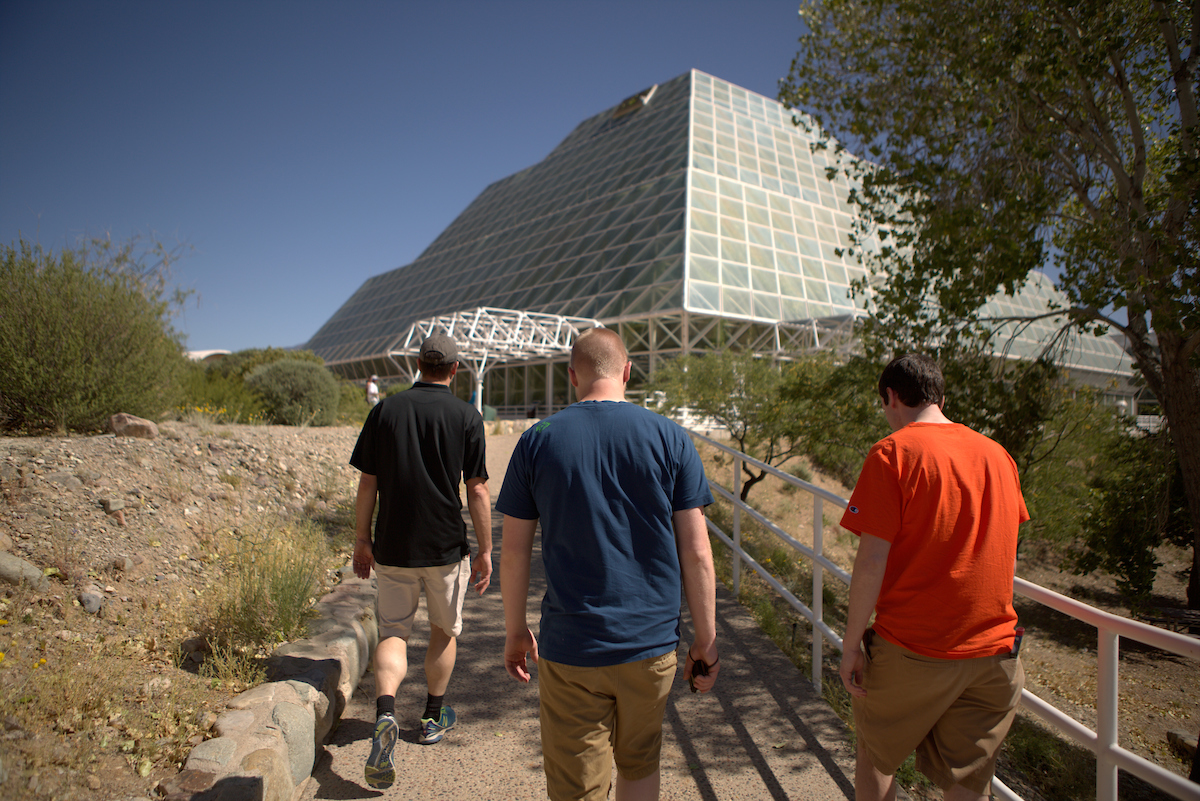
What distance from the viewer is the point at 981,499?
6.70 feet

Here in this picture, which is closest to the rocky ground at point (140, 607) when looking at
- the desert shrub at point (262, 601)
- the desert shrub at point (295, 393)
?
the desert shrub at point (262, 601)

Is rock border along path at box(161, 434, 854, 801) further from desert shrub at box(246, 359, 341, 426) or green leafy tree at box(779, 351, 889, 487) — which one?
desert shrub at box(246, 359, 341, 426)

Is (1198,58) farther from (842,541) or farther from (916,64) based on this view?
(842,541)

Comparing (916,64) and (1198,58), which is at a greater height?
(916,64)

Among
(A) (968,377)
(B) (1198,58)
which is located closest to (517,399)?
(A) (968,377)

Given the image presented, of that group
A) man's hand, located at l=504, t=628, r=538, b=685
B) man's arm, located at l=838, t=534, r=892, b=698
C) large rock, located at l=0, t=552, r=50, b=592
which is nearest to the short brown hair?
man's arm, located at l=838, t=534, r=892, b=698

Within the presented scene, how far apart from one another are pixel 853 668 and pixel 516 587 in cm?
126

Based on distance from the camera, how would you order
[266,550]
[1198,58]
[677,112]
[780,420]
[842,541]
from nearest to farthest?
[266,550]
[1198,58]
[780,420]
[842,541]
[677,112]

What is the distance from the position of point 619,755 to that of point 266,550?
315 centimetres

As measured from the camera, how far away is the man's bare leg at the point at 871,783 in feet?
7.29

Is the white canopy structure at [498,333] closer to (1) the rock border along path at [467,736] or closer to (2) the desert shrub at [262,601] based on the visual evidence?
(2) the desert shrub at [262,601]

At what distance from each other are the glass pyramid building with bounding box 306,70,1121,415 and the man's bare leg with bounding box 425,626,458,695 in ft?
46.1

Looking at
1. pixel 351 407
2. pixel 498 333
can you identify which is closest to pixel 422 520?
pixel 351 407

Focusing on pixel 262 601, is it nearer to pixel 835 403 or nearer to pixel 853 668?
pixel 853 668
